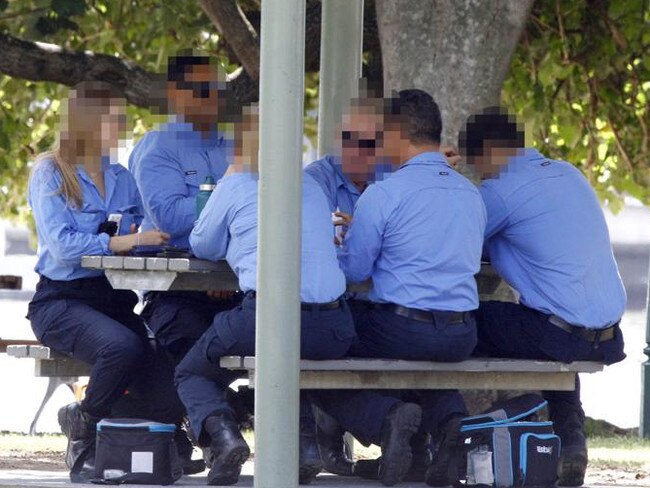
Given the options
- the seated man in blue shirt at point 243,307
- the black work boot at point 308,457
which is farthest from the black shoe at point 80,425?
the black work boot at point 308,457

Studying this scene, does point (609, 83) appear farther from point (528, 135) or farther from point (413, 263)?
point (413, 263)

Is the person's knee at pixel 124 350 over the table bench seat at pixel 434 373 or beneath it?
over

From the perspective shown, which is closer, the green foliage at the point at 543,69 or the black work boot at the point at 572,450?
the black work boot at the point at 572,450

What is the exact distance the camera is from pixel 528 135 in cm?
647

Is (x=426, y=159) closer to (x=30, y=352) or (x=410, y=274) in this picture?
(x=410, y=274)

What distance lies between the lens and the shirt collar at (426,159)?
5895mm

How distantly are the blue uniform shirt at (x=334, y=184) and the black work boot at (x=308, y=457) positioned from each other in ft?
3.43

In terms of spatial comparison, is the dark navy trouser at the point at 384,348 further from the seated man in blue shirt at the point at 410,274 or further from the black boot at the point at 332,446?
the black boot at the point at 332,446

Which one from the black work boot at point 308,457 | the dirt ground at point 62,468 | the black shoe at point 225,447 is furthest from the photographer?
the dirt ground at point 62,468

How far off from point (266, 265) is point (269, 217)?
15cm

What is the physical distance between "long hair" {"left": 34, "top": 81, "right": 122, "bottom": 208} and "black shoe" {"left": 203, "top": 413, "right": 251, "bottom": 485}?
1084mm

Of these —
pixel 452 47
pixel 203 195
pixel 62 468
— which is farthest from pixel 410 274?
pixel 62 468

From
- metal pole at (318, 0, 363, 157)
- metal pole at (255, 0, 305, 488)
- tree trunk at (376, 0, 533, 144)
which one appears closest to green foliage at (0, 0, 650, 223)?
metal pole at (318, 0, 363, 157)

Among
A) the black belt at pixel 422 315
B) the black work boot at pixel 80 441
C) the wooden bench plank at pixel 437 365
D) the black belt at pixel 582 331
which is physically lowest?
the black work boot at pixel 80 441
